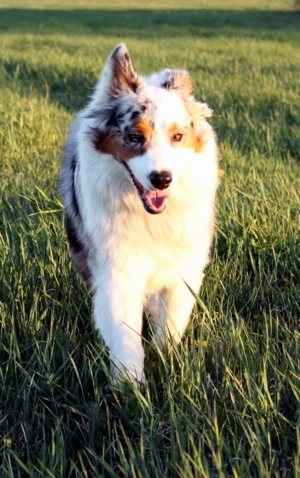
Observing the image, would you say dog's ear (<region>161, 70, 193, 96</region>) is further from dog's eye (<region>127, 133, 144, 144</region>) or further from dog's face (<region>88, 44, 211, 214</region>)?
dog's eye (<region>127, 133, 144, 144</region>)

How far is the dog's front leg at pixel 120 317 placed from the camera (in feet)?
8.63

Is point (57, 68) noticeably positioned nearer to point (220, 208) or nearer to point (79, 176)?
point (220, 208)

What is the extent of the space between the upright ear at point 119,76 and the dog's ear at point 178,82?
5.4 inches

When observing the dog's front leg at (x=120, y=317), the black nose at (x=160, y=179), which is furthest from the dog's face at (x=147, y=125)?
the dog's front leg at (x=120, y=317)

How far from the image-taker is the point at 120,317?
8.76ft

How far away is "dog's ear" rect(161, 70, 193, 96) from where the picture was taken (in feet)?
9.37

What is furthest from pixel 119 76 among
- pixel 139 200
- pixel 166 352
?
pixel 166 352

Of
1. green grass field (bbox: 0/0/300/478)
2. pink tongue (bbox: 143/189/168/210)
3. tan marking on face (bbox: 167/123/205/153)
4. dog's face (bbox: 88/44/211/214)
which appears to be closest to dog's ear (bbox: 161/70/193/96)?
dog's face (bbox: 88/44/211/214)

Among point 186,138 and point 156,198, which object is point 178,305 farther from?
point 186,138

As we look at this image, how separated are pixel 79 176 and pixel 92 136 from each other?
0.25m

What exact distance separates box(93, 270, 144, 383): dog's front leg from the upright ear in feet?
2.51

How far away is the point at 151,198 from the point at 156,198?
2cm

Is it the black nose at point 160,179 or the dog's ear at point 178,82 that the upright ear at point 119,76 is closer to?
the dog's ear at point 178,82

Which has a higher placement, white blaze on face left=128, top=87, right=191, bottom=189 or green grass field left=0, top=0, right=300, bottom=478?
white blaze on face left=128, top=87, right=191, bottom=189
